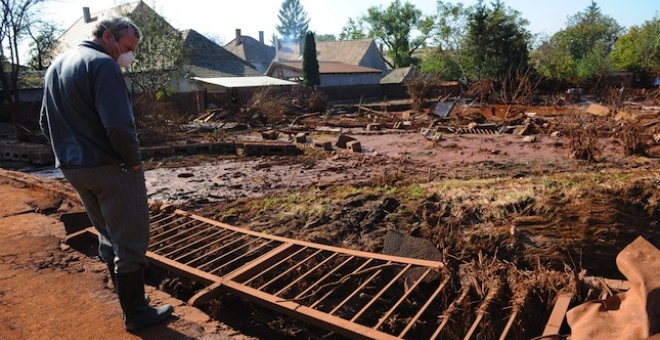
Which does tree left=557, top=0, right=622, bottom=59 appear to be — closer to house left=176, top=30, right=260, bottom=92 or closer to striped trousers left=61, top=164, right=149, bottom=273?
house left=176, top=30, right=260, bottom=92

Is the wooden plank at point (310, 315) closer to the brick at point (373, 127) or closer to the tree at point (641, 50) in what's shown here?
the brick at point (373, 127)

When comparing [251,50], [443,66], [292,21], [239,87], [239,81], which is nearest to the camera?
[239,87]

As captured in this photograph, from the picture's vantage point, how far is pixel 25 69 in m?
24.4

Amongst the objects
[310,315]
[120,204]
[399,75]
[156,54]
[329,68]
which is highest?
[329,68]

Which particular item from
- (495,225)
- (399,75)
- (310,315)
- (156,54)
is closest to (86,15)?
(156,54)

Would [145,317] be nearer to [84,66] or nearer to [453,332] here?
[84,66]

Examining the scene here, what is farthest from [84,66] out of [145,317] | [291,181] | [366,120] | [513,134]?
[366,120]

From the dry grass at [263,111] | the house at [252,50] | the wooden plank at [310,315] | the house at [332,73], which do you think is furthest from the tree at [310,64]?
the wooden plank at [310,315]

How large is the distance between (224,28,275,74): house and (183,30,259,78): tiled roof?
55.9 ft

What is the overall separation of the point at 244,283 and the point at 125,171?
1.36m

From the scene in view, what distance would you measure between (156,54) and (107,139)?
18337 millimetres

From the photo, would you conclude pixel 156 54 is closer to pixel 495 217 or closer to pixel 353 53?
pixel 495 217

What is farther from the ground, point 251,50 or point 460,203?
point 251,50

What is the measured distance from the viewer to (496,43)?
2597 cm
